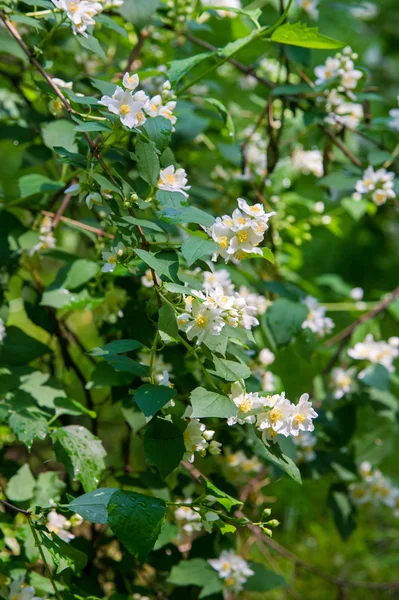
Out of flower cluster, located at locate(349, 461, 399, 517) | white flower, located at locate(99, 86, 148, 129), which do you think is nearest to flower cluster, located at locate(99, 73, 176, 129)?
white flower, located at locate(99, 86, 148, 129)

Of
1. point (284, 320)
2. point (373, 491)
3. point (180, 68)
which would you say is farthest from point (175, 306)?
point (373, 491)

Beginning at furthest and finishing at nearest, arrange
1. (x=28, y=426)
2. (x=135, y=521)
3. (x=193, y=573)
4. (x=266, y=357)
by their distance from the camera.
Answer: (x=266, y=357) < (x=193, y=573) < (x=28, y=426) < (x=135, y=521)

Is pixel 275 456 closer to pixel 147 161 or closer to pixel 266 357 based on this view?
pixel 147 161

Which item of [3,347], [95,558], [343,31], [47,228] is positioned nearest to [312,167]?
[47,228]

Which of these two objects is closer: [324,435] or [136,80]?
[136,80]

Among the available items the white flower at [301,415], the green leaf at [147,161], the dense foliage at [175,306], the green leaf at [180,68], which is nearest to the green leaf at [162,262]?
→ the dense foliage at [175,306]

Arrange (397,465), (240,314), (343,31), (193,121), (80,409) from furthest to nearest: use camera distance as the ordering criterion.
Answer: (343,31)
(397,465)
(193,121)
(80,409)
(240,314)

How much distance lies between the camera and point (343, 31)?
10.8ft

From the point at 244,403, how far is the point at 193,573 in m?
0.59

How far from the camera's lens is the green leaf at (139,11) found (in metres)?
1.24

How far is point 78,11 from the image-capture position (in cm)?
103

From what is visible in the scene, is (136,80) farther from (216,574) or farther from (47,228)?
(216,574)

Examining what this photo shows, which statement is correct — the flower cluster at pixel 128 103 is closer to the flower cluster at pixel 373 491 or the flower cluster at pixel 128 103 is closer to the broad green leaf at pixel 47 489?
the broad green leaf at pixel 47 489

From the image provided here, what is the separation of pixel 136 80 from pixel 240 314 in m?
0.36
